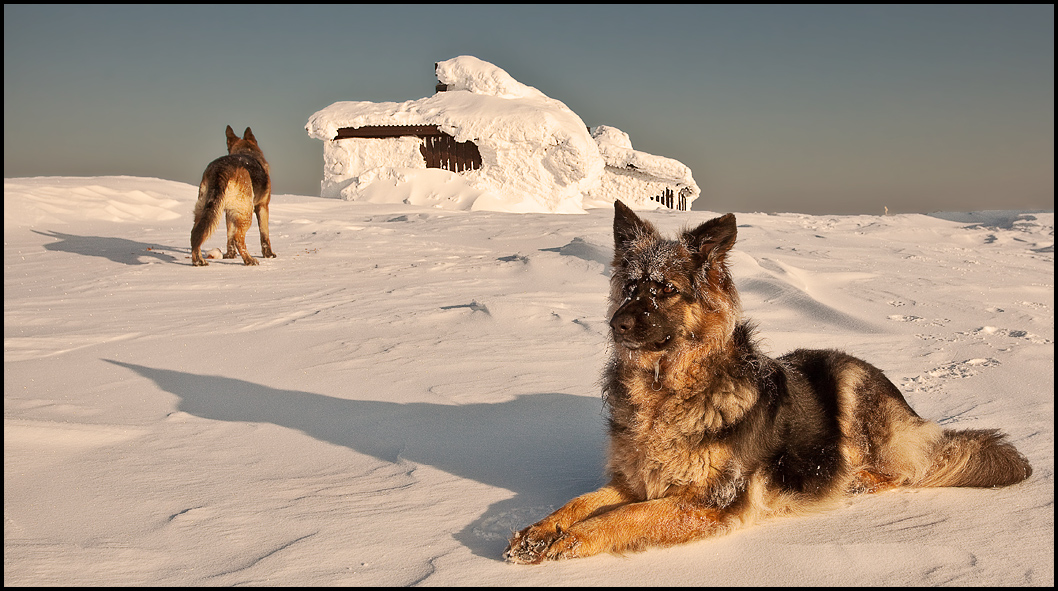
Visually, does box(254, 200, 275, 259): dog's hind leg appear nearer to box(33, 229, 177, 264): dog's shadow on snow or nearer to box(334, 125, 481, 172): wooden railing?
box(33, 229, 177, 264): dog's shadow on snow

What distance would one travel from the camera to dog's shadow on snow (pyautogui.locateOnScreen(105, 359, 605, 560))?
11.4 feet

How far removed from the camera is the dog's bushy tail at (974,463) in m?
3.43

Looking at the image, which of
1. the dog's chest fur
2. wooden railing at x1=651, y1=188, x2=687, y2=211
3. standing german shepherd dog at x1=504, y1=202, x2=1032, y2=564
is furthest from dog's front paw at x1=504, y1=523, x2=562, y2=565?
wooden railing at x1=651, y1=188, x2=687, y2=211

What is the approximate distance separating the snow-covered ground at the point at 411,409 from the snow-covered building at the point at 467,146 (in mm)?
13609

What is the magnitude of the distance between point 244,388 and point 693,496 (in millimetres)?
3621

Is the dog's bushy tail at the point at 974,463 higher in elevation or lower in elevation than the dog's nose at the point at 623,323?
lower

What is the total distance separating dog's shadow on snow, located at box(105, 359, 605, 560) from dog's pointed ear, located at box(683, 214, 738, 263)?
129cm

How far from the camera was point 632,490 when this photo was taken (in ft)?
10.5

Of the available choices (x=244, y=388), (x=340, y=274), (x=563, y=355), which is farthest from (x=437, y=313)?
(x=340, y=274)

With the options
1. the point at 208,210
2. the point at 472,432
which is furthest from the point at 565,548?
the point at 208,210

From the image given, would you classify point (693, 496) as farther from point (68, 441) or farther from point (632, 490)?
point (68, 441)

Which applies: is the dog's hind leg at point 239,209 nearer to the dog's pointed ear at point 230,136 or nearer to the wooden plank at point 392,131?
the dog's pointed ear at point 230,136

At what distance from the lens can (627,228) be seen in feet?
11.3

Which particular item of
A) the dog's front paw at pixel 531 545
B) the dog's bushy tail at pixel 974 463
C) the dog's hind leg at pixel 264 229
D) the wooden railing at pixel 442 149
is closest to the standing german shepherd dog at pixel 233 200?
the dog's hind leg at pixel 264 229
